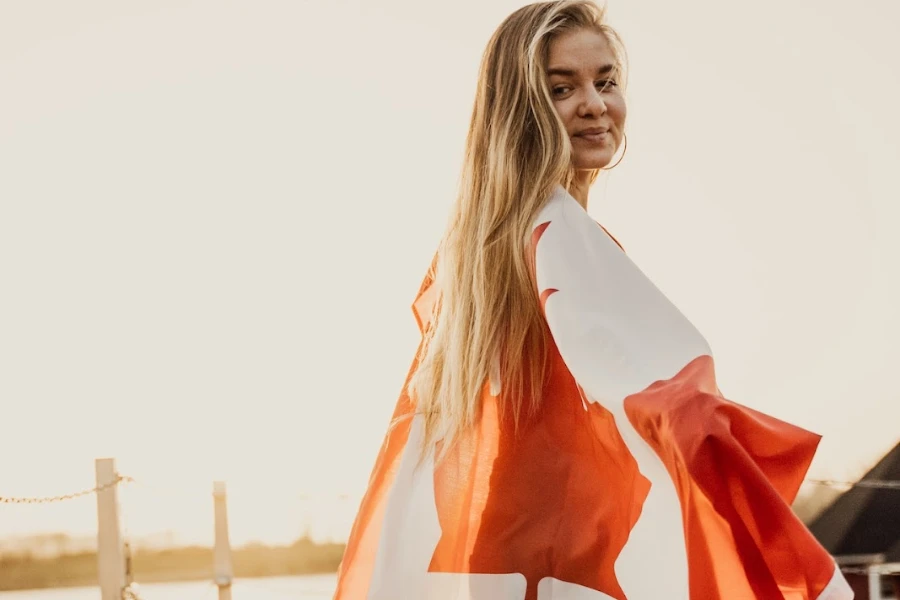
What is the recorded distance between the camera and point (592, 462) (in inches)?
56.6

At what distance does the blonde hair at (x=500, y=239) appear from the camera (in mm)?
1504

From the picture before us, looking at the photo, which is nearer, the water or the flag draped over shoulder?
the flag draped over shoulder

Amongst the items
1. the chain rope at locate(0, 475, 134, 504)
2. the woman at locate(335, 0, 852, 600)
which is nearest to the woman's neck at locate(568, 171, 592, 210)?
the woman at locate(335, 0, 852, 600)

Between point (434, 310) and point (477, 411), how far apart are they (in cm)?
24

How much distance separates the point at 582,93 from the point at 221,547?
13.7ft

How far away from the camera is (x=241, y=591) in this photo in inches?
365

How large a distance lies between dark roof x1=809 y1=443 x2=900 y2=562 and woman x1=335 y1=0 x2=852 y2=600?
385 cm

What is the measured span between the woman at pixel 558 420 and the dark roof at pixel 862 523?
385cm

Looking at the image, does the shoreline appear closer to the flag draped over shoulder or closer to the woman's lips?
the flag draped over shoulder

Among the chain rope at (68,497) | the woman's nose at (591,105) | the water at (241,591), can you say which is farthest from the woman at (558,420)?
the water at (241,591)

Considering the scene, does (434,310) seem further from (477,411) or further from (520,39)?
(520,39)

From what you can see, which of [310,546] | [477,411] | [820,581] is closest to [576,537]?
[477,411]

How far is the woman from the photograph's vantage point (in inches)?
47.8

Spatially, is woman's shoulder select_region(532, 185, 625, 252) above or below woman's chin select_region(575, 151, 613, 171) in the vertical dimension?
below
